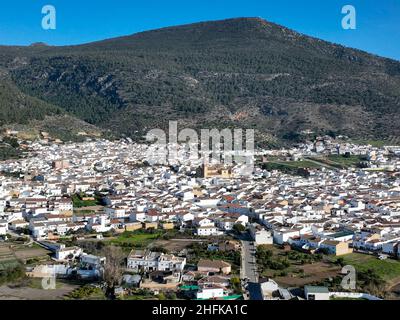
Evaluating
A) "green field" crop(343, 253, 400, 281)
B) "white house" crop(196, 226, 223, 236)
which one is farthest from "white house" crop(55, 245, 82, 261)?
"green field" crop(343, 253, 400, 281)

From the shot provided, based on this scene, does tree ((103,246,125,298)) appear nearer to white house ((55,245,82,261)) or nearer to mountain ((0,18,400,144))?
white house ((55,245,82,261))

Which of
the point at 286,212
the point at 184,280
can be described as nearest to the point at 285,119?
the point at 286,212

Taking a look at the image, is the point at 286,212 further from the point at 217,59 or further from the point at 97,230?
the point at 217,59

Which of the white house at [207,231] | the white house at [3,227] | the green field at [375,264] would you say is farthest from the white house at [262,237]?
the white house at [3,227]

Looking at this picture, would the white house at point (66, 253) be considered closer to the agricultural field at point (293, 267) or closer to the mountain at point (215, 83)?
the agricultural field at point (293, 267)

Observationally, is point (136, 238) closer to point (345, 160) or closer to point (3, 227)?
point (3, 227)

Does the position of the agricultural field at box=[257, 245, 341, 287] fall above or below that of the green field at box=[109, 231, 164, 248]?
below
